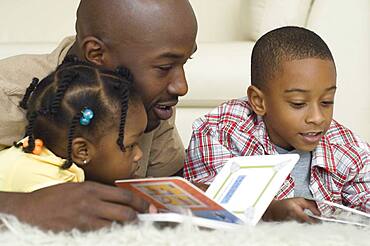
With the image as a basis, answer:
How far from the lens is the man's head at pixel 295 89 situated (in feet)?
4.48

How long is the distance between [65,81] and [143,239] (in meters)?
0.34

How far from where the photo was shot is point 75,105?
111 cm

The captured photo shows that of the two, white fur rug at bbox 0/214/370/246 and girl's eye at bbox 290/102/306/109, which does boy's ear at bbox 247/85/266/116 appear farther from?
white fur rug at bbox 0/214/370/246

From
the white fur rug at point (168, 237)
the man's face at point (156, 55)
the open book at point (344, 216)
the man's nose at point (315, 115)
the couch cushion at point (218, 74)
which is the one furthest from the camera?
the couch cushion at point (218, 74)

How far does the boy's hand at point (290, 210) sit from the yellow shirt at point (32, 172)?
0.31 meters

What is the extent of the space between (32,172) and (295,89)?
0.54 metres

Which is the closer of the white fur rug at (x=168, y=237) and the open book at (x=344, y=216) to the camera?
the white fur rug at (x=168, y=237)

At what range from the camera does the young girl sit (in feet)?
3.61

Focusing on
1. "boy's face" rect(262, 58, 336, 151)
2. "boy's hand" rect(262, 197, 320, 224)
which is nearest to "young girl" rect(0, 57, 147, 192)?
"boy's hand" rect(262, 197, 320, 224)

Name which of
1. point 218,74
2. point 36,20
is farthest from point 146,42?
point 36,20

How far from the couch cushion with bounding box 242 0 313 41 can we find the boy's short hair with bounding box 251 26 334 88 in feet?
1.75

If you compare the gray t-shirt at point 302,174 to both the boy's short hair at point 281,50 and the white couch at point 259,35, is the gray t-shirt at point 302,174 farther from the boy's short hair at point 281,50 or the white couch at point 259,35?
the white couch at point 259,35

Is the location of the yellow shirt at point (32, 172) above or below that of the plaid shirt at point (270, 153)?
above

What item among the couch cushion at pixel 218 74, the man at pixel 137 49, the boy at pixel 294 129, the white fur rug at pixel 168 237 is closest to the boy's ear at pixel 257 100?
the boy at pixel 294 129
